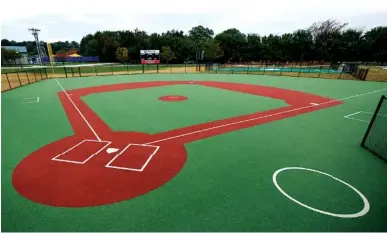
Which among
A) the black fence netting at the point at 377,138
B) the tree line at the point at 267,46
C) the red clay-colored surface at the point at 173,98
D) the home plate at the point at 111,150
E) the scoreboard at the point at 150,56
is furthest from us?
the tree line at the point at 267,46

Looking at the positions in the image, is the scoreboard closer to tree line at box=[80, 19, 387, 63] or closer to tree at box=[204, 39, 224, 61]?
tree line at box=[80, 19, 387, 63]

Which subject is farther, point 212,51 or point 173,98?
point 212,51

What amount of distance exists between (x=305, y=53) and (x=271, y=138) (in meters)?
70.7

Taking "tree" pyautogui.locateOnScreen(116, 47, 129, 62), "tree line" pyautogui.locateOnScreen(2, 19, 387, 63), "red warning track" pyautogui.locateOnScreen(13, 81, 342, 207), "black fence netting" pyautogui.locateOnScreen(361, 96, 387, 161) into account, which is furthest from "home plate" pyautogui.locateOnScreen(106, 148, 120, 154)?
"tree" pyautogui.locateOnScreen(116, 47, 129, 62)

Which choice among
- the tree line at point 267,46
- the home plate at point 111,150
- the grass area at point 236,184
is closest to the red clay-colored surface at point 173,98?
the grass area at point 236,184

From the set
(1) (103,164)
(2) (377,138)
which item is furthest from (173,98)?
(2) (377,138)

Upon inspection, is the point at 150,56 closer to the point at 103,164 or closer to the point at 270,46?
the point at 270,46

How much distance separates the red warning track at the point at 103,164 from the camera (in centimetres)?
548

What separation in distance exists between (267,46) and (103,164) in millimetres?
73983

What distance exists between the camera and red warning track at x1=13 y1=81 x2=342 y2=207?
18.0 ft

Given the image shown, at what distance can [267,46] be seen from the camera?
71875 millimetres

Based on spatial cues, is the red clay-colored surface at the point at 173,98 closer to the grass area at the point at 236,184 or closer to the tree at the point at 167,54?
the grass area at the point at 236,184

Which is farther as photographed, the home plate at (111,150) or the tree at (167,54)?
the tree at (167,54)

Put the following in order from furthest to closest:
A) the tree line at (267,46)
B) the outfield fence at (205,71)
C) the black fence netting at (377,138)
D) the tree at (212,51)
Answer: the tree at (212,51) → the tree line at (267,46) → the outfield fence at (205,71) → the black fence netting at (377,138)
